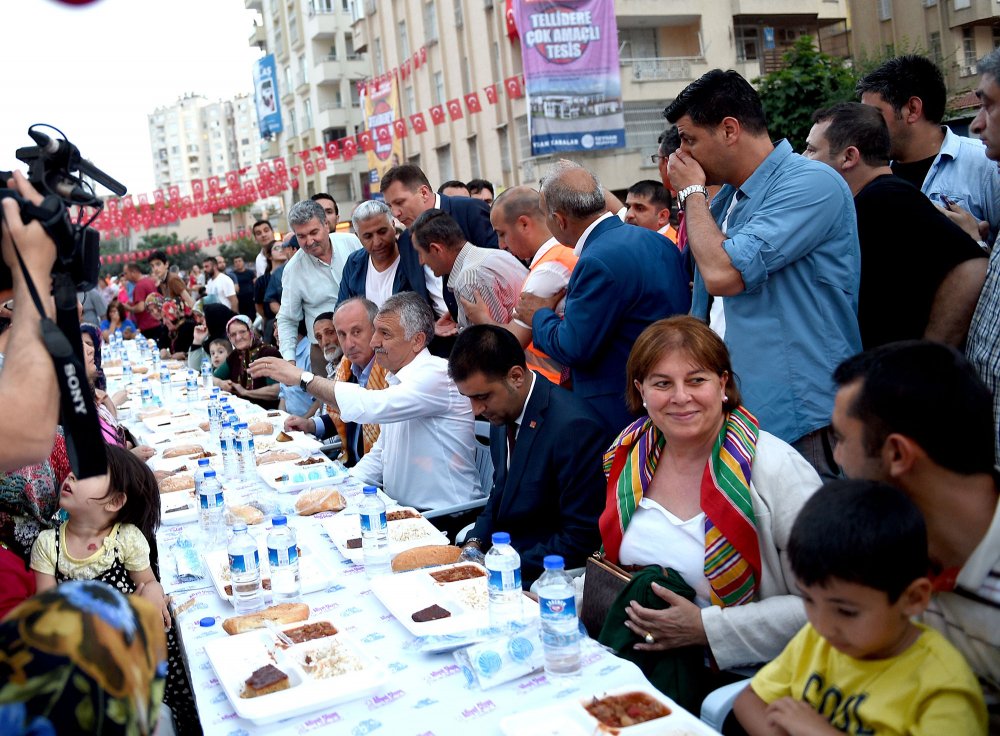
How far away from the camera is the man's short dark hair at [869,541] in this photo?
1.48 meters

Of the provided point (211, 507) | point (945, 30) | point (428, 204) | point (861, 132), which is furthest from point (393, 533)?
point (945, 30)

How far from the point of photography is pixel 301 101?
135 feet

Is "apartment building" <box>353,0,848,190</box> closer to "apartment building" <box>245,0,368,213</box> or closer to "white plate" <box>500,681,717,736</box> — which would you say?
"apartment building" <box>245,0,368,213</box>

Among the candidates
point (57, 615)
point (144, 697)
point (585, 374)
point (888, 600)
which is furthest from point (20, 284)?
point (585, 374)

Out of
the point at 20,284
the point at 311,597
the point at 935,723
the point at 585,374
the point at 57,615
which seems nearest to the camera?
the point at 57,615

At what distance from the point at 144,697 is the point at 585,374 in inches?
99.1

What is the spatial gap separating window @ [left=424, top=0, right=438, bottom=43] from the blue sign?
719 inches

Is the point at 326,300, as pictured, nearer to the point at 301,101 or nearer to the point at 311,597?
the point at 311,597

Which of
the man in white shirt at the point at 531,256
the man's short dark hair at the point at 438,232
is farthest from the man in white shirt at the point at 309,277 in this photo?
the man in white shirt at the point at 531,256

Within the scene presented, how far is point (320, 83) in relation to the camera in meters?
38.1

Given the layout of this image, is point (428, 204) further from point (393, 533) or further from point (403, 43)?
point (403, 43)

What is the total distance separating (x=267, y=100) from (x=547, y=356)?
42.0 metres

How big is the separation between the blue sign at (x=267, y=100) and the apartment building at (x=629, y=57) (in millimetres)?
17816

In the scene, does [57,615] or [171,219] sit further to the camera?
[171,219]
